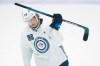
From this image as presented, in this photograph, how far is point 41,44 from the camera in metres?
2.41

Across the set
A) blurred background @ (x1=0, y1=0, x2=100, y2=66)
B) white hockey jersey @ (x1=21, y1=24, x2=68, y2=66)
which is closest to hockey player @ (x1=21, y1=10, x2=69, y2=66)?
white hockey jersey @ (x1=21, y1=24, x2=68, y2=66)

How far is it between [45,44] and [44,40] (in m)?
0.03

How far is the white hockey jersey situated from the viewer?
240cm

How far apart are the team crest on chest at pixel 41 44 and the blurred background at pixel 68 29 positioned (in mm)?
149

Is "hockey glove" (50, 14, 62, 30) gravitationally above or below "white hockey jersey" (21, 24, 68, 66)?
above

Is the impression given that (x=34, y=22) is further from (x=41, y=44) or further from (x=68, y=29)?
(x=68, y=29)

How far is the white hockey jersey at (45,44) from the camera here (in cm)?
240

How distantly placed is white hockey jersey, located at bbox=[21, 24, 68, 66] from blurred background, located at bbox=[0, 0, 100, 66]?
0.13 m

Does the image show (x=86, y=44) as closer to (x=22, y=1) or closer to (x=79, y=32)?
(x=79, y=32)

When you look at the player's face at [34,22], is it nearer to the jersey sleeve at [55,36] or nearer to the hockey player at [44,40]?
the hockey player at [44,40]

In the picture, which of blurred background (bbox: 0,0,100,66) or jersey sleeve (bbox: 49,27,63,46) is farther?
blurred background (bbox: 0,0,100,66)

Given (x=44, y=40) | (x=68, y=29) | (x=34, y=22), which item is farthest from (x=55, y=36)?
(x=68, y=29)

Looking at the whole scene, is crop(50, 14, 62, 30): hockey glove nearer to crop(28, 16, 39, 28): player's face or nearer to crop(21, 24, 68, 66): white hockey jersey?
crop(21, 24, 68, 66): white hockey jersey
